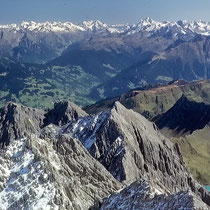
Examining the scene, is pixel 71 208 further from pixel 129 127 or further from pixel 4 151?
pixel 129 127

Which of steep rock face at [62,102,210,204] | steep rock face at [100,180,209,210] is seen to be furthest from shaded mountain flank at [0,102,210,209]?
steep rock face at [62,102,210,204]

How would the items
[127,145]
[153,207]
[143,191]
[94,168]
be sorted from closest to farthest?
[153,207]
[143,191]
[94,168]
[127,145]

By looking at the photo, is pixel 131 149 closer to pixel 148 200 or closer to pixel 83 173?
pixel 83 173

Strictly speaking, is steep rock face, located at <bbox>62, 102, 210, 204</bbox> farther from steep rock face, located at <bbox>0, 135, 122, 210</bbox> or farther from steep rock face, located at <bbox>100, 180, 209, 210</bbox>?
steep rock face, located at <bbox>100, 180, 209, 210</bbox>

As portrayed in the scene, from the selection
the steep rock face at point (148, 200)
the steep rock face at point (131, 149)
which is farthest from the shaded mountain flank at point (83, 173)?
the steep rock face at point (131, 149)

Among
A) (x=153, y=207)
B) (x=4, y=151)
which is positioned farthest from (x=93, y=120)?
(x=153, y=207)
